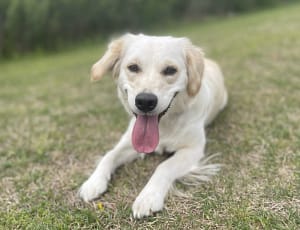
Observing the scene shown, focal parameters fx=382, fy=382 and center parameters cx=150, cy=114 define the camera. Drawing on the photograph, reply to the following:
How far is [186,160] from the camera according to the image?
292cm

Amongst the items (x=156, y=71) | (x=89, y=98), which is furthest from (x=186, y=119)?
(x=89, y=98)

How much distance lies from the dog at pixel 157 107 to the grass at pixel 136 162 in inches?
4.6

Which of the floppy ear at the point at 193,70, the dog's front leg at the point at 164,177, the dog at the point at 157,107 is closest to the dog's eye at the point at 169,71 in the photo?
the dog at the point at 157,107

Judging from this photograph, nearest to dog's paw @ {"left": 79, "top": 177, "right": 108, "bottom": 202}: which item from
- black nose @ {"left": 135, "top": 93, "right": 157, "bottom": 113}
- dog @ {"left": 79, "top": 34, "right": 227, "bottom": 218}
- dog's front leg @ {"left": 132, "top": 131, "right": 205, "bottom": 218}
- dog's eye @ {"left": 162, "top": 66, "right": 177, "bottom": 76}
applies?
dog @ {"left": 79, "top": 34, "right": 227, "bottom": 218}

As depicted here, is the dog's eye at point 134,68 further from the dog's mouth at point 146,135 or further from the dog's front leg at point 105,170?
the dog's front leg at point 105,170

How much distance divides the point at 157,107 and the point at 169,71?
12.9 inches

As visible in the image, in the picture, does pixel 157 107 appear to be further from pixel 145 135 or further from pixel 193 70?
pixel 193 70

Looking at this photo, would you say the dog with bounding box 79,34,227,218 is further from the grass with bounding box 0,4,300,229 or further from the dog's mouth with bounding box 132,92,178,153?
the grass with bounding box 0,4,300,229

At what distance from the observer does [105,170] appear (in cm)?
287

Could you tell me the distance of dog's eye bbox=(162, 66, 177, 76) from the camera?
8.92ft

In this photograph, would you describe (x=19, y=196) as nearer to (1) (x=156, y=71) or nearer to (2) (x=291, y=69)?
(1) (x=156, y=71)

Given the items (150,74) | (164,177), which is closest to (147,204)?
(164,177)

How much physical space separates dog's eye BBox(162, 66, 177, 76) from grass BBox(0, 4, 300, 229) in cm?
78

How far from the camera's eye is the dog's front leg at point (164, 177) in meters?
2.44
